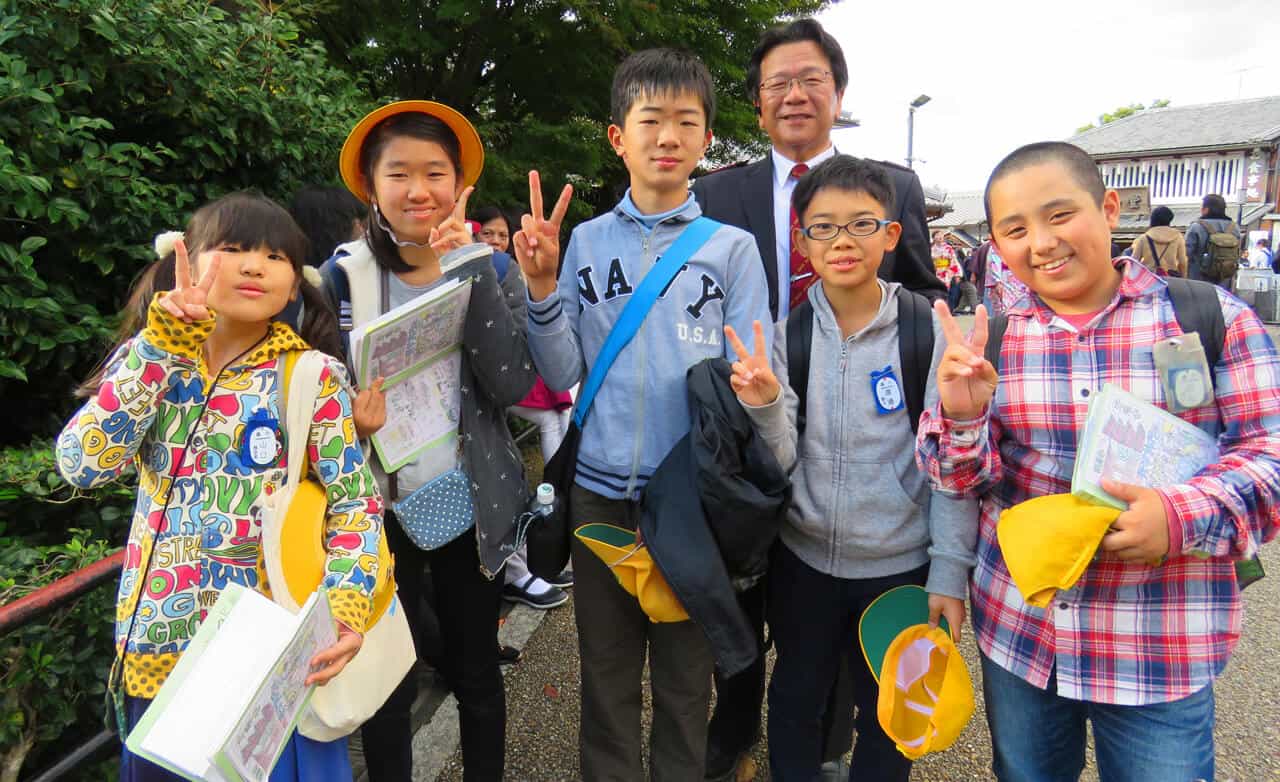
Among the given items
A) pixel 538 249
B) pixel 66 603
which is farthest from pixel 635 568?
pixel 66 603

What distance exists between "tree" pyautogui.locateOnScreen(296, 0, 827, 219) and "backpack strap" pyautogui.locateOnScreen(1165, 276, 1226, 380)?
4.26 meters

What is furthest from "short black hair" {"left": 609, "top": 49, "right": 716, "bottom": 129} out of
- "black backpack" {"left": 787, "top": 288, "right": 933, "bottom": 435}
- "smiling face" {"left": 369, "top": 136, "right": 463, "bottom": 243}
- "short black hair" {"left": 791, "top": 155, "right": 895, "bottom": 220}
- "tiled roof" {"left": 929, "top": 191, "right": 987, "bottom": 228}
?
"tiled roof" {"left": 929, "top": 191, "right": 987, "bottom": 228}

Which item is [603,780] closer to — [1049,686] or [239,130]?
[1049,686]

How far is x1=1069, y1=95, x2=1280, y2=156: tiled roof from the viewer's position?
3316 cm

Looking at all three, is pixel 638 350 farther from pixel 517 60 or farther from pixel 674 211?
pixel 517 60

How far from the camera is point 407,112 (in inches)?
79.1

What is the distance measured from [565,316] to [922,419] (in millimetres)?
995

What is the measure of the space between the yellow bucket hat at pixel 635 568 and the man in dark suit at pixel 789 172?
3.28 ft

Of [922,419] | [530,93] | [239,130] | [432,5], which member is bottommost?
[922,419]

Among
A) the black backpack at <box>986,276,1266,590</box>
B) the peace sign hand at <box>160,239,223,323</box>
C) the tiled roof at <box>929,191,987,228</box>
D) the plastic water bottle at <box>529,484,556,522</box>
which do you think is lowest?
the plastic water bottle at <box>529,484,556,522</box>

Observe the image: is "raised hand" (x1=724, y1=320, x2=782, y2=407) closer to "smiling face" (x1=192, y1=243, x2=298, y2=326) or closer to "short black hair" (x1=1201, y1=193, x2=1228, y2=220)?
"smiling face" (x1=192, y1=243, x2=298, y2=326)

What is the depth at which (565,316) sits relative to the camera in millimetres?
1971

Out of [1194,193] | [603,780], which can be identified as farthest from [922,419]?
[1194,193]

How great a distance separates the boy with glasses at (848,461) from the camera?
6.44 feet
